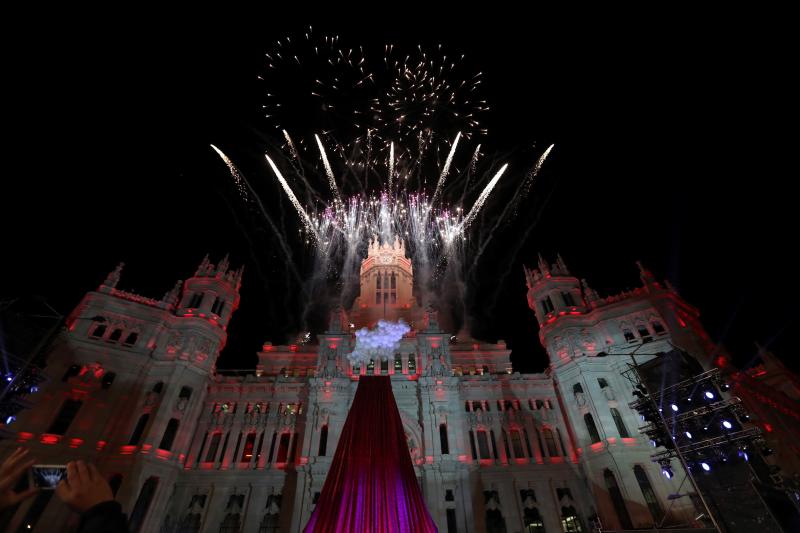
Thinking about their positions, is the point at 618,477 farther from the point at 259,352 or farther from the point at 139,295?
the point at 139,295

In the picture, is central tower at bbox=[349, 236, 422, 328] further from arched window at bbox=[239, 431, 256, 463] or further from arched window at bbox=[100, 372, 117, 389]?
arched window at bbox=[100, 372, 117, 389]

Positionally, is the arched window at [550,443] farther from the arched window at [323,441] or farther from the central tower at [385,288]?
the central tower at [385,288]

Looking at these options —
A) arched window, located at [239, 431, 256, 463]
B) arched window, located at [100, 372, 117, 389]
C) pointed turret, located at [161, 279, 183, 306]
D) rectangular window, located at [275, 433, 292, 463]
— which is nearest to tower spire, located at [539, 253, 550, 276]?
rectangular window, located at [275, 433, 292, 463]

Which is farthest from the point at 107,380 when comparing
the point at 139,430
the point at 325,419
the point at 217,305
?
the point at 325,419

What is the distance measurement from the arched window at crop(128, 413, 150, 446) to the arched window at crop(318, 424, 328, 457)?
1463cm

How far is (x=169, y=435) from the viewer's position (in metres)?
34.6

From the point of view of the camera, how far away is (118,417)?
3412cm

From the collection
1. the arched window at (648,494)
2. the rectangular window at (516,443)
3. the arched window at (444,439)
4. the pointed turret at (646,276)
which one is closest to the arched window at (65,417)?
the arched window at (444,439)

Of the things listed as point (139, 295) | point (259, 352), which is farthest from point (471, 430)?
point (139, 295)

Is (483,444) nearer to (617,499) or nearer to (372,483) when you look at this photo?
(617,499)

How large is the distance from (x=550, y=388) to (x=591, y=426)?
564 cm

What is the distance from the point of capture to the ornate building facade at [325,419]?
31375 mm

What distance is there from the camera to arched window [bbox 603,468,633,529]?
29.7 m

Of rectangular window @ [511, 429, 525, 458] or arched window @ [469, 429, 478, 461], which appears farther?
rectangular window @ [511, 429, 525, 458]
